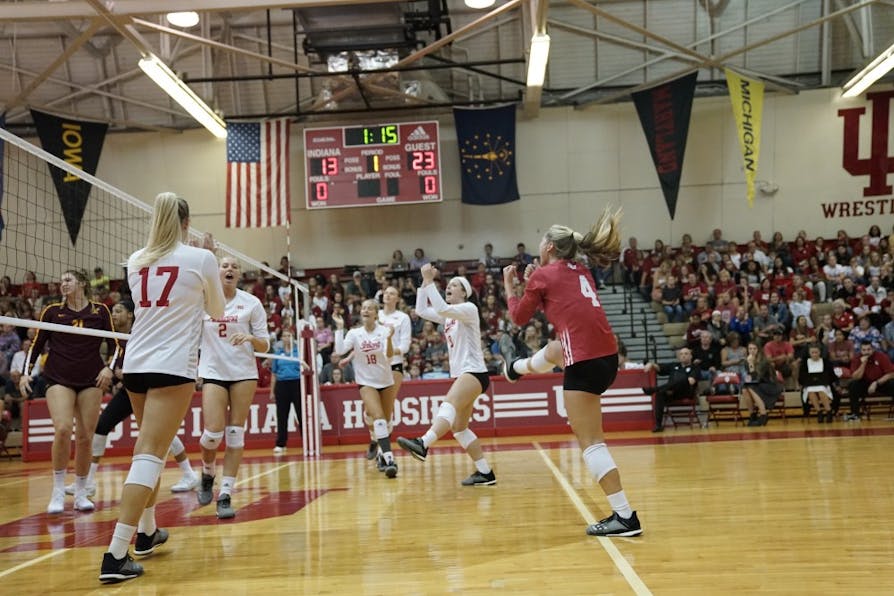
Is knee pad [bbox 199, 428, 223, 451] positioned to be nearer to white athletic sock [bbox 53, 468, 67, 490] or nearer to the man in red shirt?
white athletic sock [bbox 53, 468, 67, 490]

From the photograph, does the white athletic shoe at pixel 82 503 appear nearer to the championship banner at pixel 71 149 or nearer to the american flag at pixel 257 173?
the american flag at pixel 257 173

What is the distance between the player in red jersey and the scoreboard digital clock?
48.7 ft

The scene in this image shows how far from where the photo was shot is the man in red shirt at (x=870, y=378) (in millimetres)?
13703

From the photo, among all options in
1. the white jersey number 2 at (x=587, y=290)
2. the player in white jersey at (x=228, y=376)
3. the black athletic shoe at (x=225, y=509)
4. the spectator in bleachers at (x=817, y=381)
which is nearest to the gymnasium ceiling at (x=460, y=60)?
the spectator in bleachers at (x=817, y=381)

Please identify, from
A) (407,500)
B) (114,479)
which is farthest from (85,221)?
(407,500)

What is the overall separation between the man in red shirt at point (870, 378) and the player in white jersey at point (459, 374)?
29.2 feet

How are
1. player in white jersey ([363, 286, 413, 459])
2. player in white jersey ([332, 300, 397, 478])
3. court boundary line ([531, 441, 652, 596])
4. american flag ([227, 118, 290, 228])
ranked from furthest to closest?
1. american flag ([227, 118, 290, 228])
2. player in white jersey ([363, 286, 413, 459])
3. player in white jersey ([332, 300, 397, 478])
4. court boundary line ([531, 441, 652, 596])

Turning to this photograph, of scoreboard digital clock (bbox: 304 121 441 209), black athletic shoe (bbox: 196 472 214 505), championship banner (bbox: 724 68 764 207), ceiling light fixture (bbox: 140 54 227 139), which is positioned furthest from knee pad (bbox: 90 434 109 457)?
championship banner (bbox: 724 68 764 207)

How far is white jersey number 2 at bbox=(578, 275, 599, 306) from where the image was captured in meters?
5.19

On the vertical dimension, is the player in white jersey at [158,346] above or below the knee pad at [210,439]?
above

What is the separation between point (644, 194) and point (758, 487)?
1667cm

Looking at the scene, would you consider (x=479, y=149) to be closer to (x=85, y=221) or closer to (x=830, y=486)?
(x=85, y=221)

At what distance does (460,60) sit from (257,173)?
660 cm

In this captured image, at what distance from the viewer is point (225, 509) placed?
600cm
